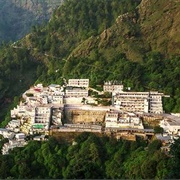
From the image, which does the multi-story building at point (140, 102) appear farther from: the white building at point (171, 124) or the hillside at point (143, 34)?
the hillside at point (143, 34)

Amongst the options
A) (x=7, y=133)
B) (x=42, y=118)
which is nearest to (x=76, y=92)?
(x=42, y=118)

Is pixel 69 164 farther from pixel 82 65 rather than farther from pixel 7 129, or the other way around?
pixel 82 65

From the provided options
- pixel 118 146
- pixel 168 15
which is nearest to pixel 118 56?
pixel 168 15

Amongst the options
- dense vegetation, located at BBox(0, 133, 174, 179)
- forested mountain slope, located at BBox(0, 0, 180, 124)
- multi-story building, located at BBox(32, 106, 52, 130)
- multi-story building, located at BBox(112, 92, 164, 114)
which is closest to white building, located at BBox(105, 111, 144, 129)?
multi-story building, located at BBox(112, 92, 164, 114)

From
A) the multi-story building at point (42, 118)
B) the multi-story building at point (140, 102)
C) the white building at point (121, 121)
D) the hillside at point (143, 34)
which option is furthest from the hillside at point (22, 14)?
the white building at point (121, 121)

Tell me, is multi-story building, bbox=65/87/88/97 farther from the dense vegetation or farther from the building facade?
the dense vegetation

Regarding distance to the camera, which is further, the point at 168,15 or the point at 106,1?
the point at 106,1

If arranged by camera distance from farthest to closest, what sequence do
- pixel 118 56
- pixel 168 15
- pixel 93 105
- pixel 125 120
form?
pixel 168 15, pixel 118 56, pixel 93 105, pixel 125 120
